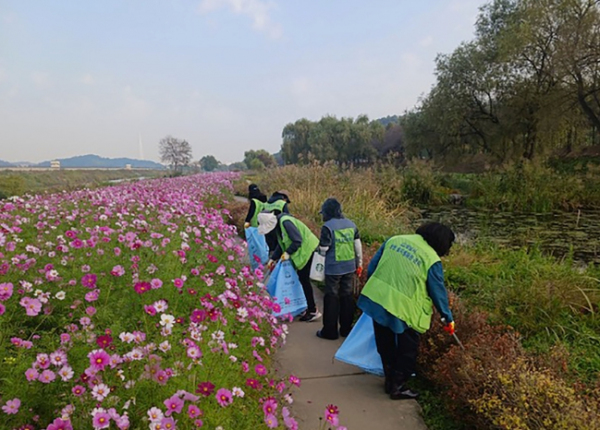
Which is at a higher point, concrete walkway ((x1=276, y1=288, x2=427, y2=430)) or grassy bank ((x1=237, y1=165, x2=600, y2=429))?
grassy bank ((x1=237, y1=165, x2=600, y2=429))

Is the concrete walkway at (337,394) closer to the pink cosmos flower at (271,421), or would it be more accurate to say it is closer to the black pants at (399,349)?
the black pants at (399,349)

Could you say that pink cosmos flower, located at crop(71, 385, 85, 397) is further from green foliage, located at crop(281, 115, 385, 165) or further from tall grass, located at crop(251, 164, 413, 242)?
green foliage, located at crop(281, 115, 385, 165)

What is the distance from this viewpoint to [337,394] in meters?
3.26

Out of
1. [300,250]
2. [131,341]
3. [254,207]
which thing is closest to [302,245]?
[300,250]

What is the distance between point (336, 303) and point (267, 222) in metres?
1.85

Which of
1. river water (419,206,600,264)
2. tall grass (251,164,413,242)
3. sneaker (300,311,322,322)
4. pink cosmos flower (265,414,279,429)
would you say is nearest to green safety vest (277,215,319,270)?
sneaker (300,311,322,322)

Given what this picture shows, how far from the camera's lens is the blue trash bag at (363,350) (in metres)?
3.47

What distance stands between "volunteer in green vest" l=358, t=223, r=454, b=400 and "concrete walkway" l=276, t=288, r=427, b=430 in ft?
0.55

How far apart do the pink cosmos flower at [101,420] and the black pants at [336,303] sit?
9.87 ft

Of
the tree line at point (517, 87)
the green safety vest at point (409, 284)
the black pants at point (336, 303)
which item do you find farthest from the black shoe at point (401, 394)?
the tree line at point (517, 87)

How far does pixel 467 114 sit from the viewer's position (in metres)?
28.1

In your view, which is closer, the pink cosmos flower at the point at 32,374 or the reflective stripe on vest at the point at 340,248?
the pink cosmos flower at the point at 32,374

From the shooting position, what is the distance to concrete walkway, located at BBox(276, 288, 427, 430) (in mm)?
2906

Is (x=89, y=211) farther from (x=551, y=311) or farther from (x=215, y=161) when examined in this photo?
(x=215, y=161)
